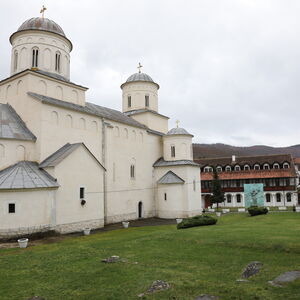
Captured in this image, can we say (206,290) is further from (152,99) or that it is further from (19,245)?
(152,99)

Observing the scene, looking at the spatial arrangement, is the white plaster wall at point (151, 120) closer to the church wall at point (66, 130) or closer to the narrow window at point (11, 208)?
the church wall at point (66, 130)

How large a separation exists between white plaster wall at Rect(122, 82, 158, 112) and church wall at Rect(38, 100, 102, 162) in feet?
37.0

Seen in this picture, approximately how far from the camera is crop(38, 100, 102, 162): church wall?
2097 cm

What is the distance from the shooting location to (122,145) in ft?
93.9

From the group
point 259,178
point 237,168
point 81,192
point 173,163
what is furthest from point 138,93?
point 259,178

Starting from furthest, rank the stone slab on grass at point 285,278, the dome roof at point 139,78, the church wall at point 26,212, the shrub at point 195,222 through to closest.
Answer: the dome roof at point 139,78 → the shrub at point 195,222 → the church wall at point 26,212 → the stone slab on grass at point 285,278

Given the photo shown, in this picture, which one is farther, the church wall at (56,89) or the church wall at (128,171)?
the church wall at (128,171)

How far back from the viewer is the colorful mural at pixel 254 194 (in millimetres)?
42094

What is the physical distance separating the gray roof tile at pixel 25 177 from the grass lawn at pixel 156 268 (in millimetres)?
4482

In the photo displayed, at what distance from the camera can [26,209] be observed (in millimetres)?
A: 17938

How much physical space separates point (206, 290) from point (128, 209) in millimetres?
21203

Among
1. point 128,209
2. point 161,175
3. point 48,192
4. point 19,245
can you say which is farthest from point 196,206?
point 19,245

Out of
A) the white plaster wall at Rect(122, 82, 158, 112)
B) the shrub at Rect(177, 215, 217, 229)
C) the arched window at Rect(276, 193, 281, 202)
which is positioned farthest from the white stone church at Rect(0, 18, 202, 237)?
the arched window at Rect(276, 193, 281, 202)

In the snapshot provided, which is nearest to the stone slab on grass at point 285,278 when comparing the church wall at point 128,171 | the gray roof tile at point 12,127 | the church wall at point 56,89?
the gray roof tile at point 12,127
